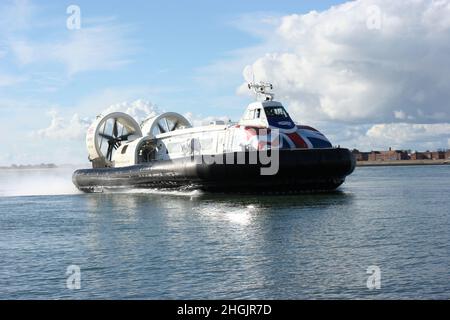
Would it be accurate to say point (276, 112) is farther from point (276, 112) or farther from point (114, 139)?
point (114, 139)

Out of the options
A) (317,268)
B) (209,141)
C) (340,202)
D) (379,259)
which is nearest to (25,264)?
(317,268)

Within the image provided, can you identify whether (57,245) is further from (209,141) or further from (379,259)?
(209,141)

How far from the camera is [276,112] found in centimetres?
2598

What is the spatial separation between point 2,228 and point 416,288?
1335 centimetres

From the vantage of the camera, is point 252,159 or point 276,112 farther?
point 276,112

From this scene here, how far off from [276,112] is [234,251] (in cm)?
1414

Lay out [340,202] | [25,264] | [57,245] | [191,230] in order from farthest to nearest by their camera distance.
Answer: [340,202] < [191,230] < [57,245] < [25,264]

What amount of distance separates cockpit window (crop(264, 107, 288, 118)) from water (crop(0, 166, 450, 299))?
17.0 feet

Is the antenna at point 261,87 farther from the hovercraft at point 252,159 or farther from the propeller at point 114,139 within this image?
the propeller at point 114,139

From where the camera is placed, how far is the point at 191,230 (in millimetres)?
15805

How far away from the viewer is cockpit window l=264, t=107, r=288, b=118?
84.7ft

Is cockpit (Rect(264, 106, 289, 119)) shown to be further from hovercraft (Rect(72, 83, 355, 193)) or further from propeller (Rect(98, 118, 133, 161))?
propeller (Rect(98, 118, 133, 161))

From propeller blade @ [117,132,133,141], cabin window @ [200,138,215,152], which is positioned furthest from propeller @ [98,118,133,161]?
cabin window @ [200,138,215,152]

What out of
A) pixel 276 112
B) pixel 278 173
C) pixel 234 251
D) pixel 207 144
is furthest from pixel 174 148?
pixel 234 251
